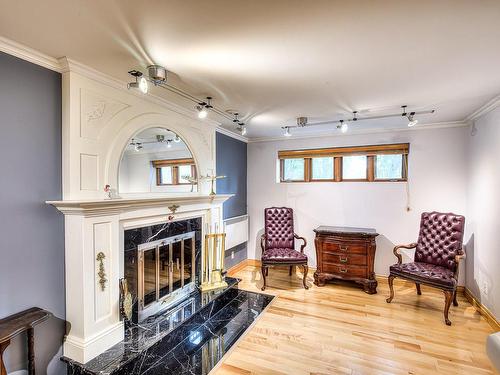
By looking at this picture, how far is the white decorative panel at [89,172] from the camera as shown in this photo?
1954mm

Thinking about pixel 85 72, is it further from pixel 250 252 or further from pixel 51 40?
pixel 250 252

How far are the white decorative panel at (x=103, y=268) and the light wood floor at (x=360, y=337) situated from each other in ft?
3.42

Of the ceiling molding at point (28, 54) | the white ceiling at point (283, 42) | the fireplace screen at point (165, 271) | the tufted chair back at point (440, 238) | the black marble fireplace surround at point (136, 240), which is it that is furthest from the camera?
the tufted chair back at point (440, 238)

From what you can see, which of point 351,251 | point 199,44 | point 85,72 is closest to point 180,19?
point 199,44

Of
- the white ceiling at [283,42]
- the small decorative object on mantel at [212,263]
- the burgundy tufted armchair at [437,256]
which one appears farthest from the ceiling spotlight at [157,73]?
the burgundy tufted armchair at [437,256]

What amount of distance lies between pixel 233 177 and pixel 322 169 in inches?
60.4

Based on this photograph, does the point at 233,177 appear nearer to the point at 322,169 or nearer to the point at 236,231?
the point at 236,231

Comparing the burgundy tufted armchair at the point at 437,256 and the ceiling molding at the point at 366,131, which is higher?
the ceiling molding at the point at 366,131

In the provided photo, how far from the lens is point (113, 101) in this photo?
86.0 inches

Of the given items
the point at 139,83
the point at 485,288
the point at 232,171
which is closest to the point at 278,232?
the point at 232,171

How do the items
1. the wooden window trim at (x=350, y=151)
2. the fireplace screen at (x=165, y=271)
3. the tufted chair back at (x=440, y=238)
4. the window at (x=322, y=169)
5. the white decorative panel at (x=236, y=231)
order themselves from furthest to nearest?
the window at (x=322, y=169) → the white decorative panel at (x=236, y=231) → the wooden window trim at (x=350, y=151) → the tufted chair back at (x=440, y=238) → the fireplace screen at (x=165, y=271)

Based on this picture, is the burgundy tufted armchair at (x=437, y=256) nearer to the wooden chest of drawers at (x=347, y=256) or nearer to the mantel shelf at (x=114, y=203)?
the wooden chest of drawers at (x=347, y=256)

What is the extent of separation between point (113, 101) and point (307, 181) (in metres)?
3.23

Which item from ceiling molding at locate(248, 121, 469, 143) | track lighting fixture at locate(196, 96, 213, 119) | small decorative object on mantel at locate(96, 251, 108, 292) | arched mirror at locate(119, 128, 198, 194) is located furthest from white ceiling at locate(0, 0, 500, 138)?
small decorative object on mantel at locate(96, 251, 108, 292)
